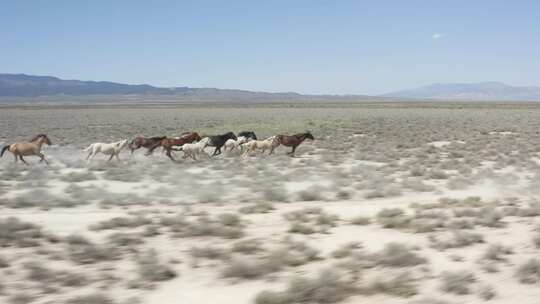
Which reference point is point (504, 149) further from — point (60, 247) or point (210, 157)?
Answer: point (60, 247)

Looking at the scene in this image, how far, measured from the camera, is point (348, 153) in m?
24.5

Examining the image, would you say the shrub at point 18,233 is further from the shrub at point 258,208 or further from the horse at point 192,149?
the horse at point 192,149

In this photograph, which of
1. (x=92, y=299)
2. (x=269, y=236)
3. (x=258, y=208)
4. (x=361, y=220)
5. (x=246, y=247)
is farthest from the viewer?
(x=258, y=208)

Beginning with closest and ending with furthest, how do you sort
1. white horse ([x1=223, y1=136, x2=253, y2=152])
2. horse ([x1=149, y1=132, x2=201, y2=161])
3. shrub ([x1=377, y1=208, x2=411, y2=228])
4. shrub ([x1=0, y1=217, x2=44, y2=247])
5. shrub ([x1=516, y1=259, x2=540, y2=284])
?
shrub ([x1=516, y1=259, x2=540, y2=284]) → shrub ([x1=0, y1=217, x2=44, y2=247]) → shrub ([x1=377, y1=208, x2=411, y2=228]) → horse ([x1=149, y1=132, x2=201, y2=161]) → white horse ([x1=223, y1=136, x2=253, y2=152])

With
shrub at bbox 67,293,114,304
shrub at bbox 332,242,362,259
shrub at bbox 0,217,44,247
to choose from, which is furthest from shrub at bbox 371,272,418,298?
shrub at bbox 0,217,44,247

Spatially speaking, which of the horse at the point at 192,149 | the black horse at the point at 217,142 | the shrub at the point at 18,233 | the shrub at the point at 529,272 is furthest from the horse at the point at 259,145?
the shrub at the point at 529,272

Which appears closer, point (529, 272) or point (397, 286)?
point (397, 286)

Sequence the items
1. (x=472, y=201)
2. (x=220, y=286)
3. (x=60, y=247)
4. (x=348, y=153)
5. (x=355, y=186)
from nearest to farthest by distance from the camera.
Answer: (x=220, y=286)
(x=60, y=247)
(x=472, y=201)
(x=355, y=186)
(x=348, y=153)

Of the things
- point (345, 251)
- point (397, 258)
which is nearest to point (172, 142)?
point (345, 251)

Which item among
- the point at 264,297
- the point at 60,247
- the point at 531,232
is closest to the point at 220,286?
the point at 264,297

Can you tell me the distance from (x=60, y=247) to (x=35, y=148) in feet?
43.0

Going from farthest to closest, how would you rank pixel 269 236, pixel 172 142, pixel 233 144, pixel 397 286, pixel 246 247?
1. pixel 233 144
2. pixel 172 142
3. pixel 269 236
4. pixel 246 247
5. pixel 397 286

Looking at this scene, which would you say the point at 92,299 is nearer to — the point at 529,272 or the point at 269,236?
the point at 269,236

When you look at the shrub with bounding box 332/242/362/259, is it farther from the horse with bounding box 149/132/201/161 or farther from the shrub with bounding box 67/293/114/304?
the horse with bounding box 149/132/201/161
